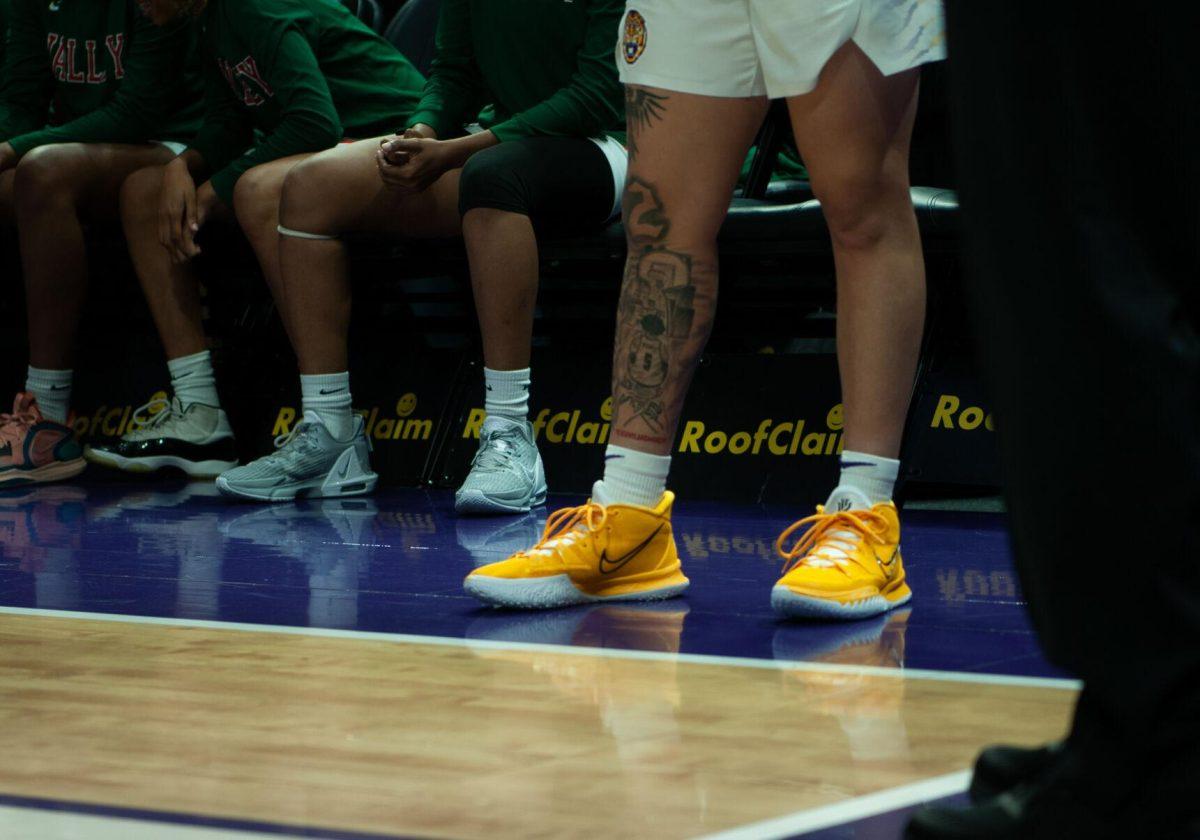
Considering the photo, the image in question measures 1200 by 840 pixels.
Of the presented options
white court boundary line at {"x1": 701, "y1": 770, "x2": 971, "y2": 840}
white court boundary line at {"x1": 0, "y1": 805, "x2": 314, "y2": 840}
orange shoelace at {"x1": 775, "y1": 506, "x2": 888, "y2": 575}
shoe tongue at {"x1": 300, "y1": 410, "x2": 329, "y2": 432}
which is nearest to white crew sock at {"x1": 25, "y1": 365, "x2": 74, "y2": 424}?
shoe tongue at {"x1": 300, "y1": 410, "x2": 329, "y2": 432}

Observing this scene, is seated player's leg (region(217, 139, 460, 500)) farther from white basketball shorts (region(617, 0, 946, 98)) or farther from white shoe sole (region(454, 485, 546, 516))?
white basketball shorts (region(617, 0, 946, 98))

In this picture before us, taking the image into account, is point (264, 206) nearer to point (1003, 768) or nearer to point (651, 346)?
point (651, 346)

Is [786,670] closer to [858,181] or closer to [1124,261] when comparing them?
[858,181]

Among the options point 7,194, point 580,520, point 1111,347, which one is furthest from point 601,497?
point 7,194

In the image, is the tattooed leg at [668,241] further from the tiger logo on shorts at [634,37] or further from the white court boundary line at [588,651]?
the white court boundary line at [588,651]

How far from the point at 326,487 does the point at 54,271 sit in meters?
0.94

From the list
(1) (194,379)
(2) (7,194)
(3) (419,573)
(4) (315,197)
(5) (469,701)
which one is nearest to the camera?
(5) (469,701)

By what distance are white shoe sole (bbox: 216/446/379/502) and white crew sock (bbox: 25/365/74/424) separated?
0.70 metres

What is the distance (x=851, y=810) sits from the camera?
1.06 meters

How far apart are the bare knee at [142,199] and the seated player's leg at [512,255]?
996mm

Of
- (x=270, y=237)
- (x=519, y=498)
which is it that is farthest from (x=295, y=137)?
(x=519, y=498)

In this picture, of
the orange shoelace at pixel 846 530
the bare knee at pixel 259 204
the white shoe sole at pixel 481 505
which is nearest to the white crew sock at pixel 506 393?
the white shoe sole at pixel 481 505

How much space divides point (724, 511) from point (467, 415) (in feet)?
2.50

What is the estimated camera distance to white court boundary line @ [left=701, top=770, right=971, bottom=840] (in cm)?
102
